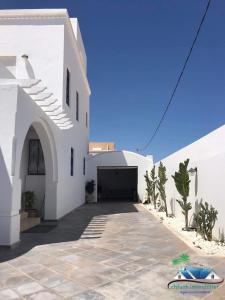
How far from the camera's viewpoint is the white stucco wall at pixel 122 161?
20172mm

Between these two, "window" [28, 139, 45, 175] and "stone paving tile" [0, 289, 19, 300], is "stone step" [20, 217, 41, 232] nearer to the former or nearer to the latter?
"window" [28, 139, 45, 175]

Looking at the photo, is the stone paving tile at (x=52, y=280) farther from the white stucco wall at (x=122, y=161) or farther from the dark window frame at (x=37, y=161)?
the white stucco wall at (x=122, y=161)

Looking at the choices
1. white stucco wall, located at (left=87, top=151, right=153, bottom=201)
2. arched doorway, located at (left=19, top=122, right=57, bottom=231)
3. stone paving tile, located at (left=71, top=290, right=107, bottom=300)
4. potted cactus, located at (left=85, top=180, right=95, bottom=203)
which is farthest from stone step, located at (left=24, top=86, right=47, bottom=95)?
white stucco wall, located at (left=87, top=151, right=153, bottom=201)

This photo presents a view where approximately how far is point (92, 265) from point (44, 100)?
510 cm

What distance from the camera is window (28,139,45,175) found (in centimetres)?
1165

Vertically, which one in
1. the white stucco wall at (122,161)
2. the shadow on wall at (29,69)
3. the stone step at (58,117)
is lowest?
the white stucco wall at (122,161)

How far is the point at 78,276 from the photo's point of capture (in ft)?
14.8

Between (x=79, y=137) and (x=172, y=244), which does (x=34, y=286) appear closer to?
(x=172, y=244)

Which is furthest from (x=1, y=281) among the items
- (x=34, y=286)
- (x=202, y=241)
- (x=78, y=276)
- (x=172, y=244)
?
(x=202, y=241)

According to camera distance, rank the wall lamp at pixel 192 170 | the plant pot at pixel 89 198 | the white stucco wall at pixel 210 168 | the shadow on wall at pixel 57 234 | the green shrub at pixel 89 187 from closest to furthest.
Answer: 1. the shadow on wall at pixel 57 234
2. the white stucco wall at pixel 210 168
3. the wall lamp at pixel 192 170
4. the green shrub at pixel 89 187
5. the plant pot at pixel 89 198

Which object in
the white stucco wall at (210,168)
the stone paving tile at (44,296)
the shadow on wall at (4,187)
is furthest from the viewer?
the white stucco wall at (210,168)

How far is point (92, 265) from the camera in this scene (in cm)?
511

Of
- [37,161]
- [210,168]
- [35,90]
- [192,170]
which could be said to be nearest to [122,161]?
[37,161]

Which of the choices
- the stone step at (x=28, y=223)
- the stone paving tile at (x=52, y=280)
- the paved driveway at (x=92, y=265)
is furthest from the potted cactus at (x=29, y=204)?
the stone paving tile at (x=52, y=280)
